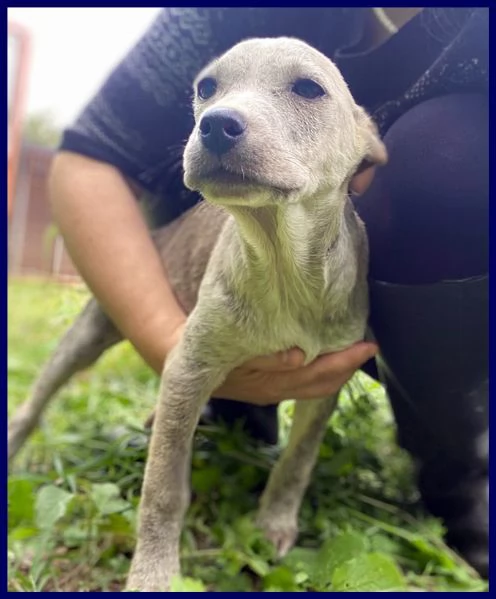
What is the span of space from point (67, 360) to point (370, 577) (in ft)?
3.10

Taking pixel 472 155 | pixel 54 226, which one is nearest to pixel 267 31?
pixel 472 155

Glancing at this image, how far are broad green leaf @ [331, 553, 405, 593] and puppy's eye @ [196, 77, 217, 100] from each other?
834 millimetres

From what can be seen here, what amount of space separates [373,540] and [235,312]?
0.65 m

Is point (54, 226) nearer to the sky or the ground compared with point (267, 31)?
nearer to the ground

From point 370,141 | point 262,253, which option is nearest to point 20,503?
point 262,253

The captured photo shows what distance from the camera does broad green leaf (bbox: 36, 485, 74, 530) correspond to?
140 centimetres

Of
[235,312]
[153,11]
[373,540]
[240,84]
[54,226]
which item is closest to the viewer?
[240,84]

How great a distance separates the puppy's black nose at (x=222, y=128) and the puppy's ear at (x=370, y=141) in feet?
0.92

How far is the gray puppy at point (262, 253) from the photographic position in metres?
0.98

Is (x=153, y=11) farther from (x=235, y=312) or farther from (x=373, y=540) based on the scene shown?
(x=373, y=540)

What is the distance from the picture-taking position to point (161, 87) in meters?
1.43

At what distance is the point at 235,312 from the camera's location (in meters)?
1.28

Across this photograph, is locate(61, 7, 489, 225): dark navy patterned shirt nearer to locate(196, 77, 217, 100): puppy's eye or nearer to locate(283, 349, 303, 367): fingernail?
locate(196, 77, 217, 100): puppy's eye

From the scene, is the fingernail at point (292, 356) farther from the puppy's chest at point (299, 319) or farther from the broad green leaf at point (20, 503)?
the broad green leaf at point (20, 503)
